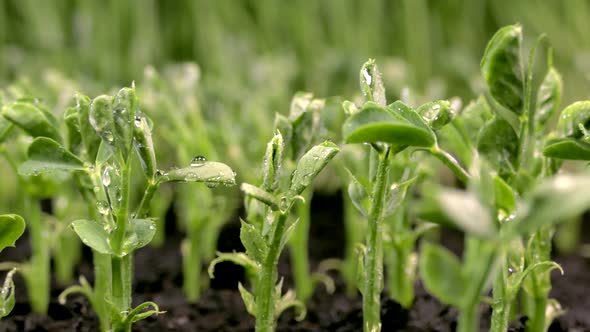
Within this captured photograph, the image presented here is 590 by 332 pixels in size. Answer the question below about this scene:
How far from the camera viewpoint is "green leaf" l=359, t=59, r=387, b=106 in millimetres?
468

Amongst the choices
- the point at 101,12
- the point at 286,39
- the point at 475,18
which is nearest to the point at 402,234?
the point at 286,39

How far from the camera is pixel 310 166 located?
47 centimetres

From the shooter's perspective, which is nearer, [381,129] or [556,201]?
[556,201]

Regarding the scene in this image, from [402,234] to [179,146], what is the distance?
0.89ft

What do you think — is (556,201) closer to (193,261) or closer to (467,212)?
(467,212)

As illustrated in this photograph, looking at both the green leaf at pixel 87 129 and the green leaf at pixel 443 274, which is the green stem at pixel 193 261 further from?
the green leaf at pixel 443 274

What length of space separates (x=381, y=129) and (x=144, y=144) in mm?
159

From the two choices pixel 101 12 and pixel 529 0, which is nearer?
pixel 101 12

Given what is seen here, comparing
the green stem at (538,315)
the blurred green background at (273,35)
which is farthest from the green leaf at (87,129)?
the blurred green background at (273,35)

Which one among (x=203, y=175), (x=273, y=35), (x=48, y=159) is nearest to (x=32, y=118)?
(x=48, y=159)

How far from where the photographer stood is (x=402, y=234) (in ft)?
2.11

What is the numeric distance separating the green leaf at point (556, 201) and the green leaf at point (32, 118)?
38cm

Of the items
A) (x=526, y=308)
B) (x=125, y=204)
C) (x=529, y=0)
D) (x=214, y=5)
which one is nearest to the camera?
(x=125, y=204)

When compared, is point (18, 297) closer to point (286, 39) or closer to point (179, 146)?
point (179, 146)
